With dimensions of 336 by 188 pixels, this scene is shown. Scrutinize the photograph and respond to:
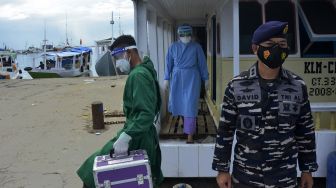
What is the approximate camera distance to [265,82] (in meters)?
2.41

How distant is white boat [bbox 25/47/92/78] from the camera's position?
32.7 meters

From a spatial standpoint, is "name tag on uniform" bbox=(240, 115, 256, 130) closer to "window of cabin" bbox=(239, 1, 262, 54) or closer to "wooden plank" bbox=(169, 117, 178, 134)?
"window of cabin" bbox=(239, 1, 262, 54)

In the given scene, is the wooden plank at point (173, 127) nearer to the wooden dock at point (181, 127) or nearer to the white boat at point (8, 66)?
the wooden dock at point (181, 127)

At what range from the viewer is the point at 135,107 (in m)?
2.90

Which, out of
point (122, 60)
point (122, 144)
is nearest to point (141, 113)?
point (122, 144)

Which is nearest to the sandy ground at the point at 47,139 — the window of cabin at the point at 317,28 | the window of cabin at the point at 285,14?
the window of cabin at the point at 285,14

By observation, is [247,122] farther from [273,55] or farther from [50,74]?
[50,74]

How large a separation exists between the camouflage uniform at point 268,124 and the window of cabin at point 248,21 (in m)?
2.97

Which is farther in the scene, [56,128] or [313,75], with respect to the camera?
[56,128]

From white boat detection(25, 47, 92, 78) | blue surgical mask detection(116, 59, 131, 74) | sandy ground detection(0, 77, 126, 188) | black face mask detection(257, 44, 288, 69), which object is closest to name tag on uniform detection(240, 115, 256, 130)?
black face mask detection(257, 44, 288, 69)

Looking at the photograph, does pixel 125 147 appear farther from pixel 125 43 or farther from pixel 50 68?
pixel 50 68

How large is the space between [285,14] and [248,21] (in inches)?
19.6

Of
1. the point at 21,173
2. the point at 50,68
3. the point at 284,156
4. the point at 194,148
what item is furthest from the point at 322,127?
the point at 50,68

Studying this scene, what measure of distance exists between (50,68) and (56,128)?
2538 centimetres
